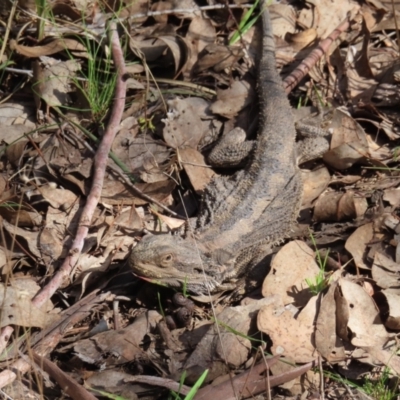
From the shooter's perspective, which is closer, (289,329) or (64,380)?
(64,380)

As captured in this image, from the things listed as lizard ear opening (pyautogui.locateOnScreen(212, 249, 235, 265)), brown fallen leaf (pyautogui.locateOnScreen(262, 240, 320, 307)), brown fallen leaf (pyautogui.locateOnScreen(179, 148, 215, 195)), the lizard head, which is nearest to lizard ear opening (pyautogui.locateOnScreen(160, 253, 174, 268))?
the lizard head

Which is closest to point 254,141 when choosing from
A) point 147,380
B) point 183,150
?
point 183,150

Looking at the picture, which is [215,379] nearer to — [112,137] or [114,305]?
[114,305]

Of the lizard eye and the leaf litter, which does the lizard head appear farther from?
the leaf litter

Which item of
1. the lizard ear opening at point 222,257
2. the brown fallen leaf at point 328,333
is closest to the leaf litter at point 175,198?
the brown fallen leaf at point 328,333

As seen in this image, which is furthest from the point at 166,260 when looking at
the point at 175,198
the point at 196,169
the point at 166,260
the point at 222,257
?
the point at 196,169

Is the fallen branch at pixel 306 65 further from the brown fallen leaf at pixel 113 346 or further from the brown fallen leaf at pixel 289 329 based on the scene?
the brown fallen leaf at pixel 113 346

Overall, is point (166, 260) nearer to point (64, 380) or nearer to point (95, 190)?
point (95, 190)
